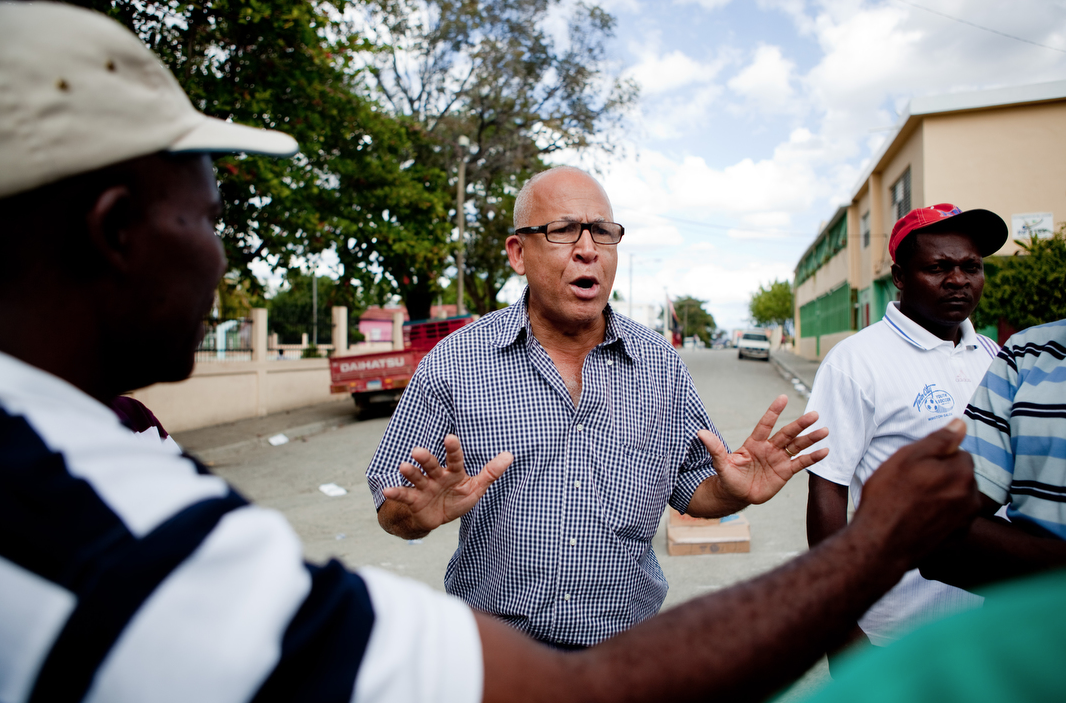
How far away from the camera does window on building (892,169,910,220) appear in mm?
18000

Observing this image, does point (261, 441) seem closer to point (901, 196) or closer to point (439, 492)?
point (439, 492)

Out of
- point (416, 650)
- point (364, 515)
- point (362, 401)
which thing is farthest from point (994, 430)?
point (362, 401)

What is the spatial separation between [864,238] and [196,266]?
26.1 m

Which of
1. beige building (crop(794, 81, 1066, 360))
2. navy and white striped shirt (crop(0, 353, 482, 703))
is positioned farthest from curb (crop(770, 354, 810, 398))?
navy and white striped shirt (crop(0, 353, 482, 703))

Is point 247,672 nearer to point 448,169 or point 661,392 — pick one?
point 661,392

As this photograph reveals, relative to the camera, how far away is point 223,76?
10.3 metres

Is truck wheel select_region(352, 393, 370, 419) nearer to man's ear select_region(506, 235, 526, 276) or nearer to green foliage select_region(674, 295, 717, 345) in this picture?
man's ear select_region(506, 235, 526, 276)

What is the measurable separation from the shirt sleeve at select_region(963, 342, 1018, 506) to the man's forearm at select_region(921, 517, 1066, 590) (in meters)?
0.09

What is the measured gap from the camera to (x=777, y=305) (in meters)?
65.4

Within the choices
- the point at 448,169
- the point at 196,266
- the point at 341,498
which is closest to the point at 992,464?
the point at 196,266

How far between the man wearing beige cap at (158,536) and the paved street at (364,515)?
3.04 feet

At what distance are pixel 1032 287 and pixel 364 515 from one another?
8.10 meters

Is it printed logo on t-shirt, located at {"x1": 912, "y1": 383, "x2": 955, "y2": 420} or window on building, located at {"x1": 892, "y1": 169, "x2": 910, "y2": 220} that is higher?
window on building, located at {"x1": 892, "y1": 169, "x2": 910, "y2": 220}

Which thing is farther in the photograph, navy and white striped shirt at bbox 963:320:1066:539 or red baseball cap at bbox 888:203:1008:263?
red baseball cap at bbox 888:203:1008:263
